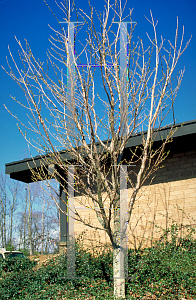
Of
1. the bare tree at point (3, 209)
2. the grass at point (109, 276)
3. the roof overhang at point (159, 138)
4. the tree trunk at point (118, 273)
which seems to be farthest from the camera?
the bare tree at point (3, 209)

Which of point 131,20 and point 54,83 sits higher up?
point 131,20

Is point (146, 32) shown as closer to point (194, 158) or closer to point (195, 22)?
point (195, 22)

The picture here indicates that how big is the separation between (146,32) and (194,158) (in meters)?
3.49

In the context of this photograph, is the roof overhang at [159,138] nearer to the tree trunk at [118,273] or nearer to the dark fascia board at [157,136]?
the dark fascia board at [157,136]

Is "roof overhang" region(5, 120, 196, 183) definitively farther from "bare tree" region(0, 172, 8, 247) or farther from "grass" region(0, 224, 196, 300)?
"bare tree" region(0, 172, 8, 247)

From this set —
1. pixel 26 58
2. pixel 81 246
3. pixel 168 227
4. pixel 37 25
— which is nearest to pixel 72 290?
pixel 81 246

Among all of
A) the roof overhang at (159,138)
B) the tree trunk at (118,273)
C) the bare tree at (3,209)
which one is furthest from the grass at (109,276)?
the bare tree at (3,209)

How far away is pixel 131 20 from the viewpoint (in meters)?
4.16

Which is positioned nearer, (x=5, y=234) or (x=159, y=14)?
(x=159, y=14)

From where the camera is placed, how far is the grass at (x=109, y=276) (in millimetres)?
4602

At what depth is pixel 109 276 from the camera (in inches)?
216

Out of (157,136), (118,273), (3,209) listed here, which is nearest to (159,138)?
(157,136)

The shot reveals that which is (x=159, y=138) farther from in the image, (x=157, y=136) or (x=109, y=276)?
(x=109, y=276)

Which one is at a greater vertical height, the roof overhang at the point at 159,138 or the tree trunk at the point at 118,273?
the roof overhang at the point at 159,138
